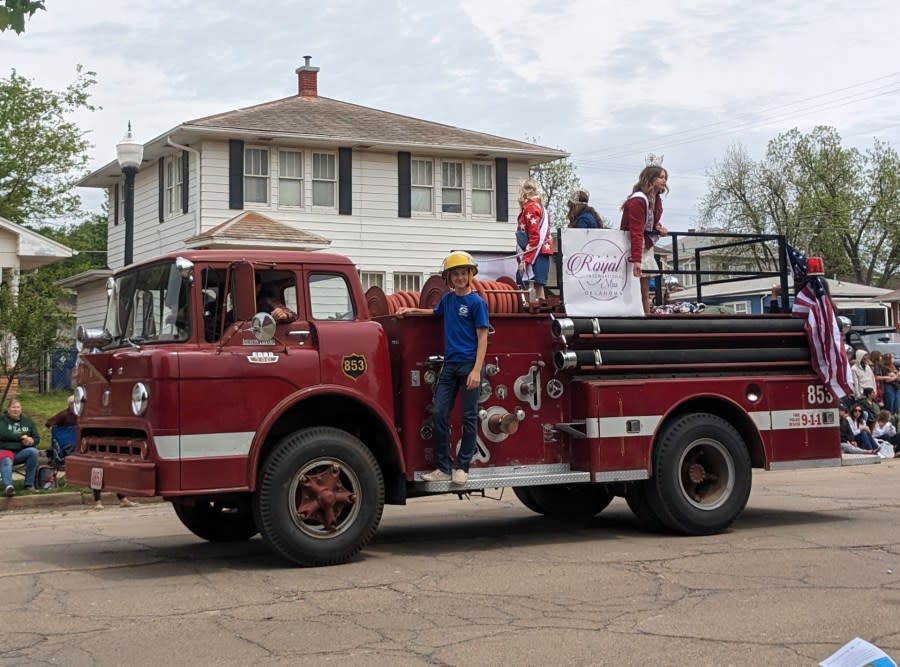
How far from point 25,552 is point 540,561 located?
4.62 meters

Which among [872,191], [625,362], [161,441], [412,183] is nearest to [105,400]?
[161,441]

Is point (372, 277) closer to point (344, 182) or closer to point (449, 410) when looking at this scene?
point (344, 182)

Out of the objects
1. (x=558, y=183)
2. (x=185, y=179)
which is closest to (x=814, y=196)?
(x=558, y=183)

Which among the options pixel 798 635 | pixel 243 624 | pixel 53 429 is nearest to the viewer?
pixel 798 635

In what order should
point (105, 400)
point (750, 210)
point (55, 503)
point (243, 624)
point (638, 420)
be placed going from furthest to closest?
point (750, 210)
point (55, 503)
point (638, 420)
point (105, 400)
point (243, 624)

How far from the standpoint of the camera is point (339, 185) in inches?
1137

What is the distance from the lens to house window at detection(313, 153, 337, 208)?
28781mm

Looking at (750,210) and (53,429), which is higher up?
(750,210)

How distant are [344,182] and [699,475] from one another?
19.5 m

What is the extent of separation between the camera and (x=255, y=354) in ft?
28.9

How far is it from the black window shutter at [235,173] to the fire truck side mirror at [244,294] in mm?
19215

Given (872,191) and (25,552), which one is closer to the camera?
(25,552)

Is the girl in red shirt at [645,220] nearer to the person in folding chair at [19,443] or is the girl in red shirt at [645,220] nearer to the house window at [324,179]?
the person in folding chair at [19,443]

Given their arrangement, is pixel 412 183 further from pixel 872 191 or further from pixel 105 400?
pixel 872 191
